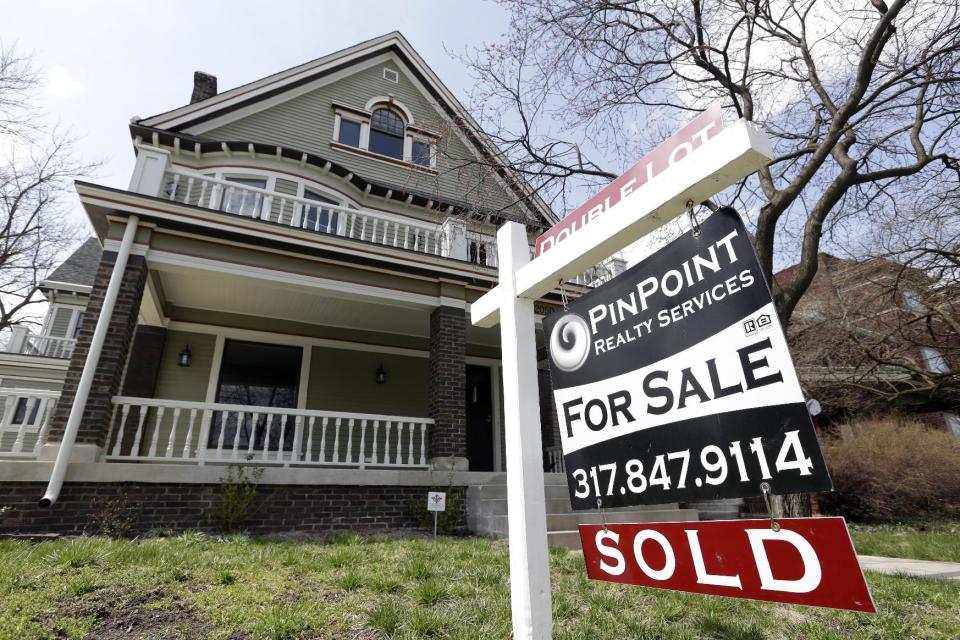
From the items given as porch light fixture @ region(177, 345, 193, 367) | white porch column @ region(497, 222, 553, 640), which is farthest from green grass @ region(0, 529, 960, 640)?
porch light fixture @ region(177, 345, 193, 367)

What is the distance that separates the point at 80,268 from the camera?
1666 cm

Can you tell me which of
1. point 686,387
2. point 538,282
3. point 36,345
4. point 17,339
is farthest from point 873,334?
point 36,345

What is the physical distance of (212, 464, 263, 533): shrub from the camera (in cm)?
602

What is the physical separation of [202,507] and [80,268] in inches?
589

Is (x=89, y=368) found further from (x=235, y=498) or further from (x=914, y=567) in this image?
(x=914, y=567)

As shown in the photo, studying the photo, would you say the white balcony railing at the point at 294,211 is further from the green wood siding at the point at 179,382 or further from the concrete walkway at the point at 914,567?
the concrete walkway at the point at 914,567

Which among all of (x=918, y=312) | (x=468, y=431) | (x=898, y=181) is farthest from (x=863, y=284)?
(x=468, y=431)

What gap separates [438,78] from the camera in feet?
46.1

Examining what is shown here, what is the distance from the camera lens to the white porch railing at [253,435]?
6926 mm

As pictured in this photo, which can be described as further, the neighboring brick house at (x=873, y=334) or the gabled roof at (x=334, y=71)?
the neighboring brick house at (x=873, y=334)

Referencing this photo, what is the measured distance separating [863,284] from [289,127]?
13663mm

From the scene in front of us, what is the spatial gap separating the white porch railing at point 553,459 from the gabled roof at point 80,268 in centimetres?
1399

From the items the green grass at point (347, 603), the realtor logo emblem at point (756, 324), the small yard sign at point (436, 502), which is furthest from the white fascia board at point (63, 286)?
the realtor logo emblem at point (756, 324)

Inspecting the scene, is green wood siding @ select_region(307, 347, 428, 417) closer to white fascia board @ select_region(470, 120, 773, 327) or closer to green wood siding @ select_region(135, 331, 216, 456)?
green wood siding @ select_region(135, 331, 216, 456)
